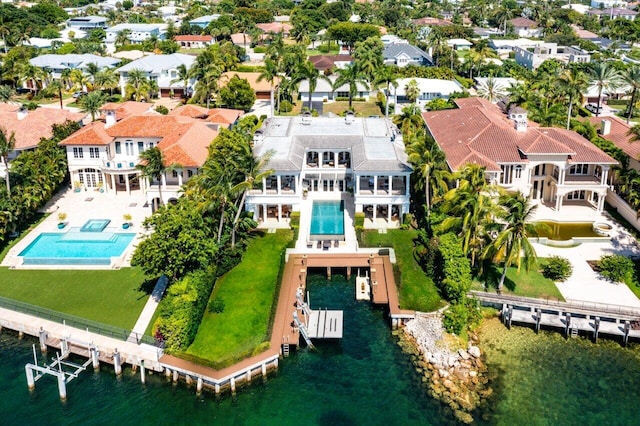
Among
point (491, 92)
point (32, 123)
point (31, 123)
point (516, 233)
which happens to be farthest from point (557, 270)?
point (31, 123)

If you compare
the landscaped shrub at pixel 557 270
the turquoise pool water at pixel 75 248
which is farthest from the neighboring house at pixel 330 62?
the landscaped shrub at pixel 557 270

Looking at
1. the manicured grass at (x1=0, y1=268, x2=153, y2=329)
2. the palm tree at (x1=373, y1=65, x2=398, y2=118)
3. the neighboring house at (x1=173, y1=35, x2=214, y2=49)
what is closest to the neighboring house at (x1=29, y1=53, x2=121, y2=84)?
the neighboring house at (x1=173, y1=35, x2=214, y2=49)

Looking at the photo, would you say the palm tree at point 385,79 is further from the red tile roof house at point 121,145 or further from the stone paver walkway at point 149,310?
the stone paver walkway at point 149,310

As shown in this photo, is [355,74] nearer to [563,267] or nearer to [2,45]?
[563,267]

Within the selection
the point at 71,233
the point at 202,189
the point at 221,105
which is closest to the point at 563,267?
the point at 202,189

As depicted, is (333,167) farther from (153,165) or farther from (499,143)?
(153,165)
